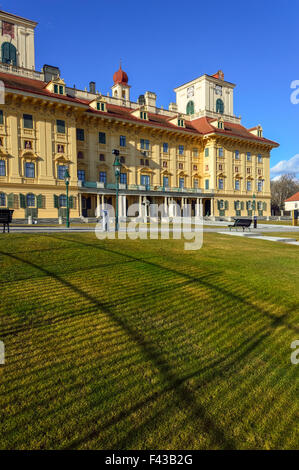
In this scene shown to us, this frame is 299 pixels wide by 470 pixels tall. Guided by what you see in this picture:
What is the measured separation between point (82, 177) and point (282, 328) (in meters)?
39.0

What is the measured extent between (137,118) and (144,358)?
4480cm

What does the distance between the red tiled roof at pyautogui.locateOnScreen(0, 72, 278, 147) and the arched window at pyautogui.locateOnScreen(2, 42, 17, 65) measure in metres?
4.23

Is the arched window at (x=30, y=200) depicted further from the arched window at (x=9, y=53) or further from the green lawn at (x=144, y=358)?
the green lawn at (x=144, y=358)

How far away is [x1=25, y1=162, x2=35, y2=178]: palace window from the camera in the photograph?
3434cm

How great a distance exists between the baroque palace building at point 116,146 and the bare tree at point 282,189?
22104 millimetres

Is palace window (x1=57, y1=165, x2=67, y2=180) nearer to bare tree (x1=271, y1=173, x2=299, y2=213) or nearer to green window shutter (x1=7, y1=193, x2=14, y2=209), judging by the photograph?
green window shutter (x1=7, y1=193, x2=14, y2=209)

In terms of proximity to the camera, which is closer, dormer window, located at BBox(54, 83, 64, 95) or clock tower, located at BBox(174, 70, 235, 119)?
dormer window, located at BBox(54, 83, 64, 95)

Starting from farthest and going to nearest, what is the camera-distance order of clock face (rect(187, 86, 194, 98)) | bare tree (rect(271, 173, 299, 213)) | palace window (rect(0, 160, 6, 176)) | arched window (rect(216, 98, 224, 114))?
bare tree (rect(271, 173, 299, 213))
clock face (rect(187, 86, 194, 98))
arched window (rect(216, 98, 224, 114))
palace window (rect(0, 160, 6, 176))

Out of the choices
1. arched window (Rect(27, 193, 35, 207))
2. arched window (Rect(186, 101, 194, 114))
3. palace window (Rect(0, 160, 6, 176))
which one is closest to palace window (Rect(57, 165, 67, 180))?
arched window (Rect(27, 193, 35, 207))

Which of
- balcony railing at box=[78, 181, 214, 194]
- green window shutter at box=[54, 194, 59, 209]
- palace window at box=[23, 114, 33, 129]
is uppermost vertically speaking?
palace window at box=[23, 114, 33, 129]

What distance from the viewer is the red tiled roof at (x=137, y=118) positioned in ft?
113

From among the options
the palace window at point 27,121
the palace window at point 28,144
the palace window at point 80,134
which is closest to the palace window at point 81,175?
the palace window at point 80,134
